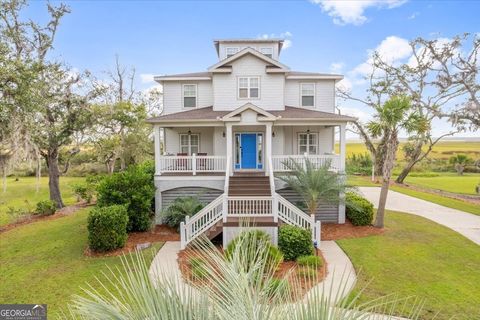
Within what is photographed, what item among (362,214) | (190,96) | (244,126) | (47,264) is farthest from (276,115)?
(47,264)

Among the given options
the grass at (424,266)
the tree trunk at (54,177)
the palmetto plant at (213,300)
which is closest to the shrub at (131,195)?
the tree trunk at (54,177)

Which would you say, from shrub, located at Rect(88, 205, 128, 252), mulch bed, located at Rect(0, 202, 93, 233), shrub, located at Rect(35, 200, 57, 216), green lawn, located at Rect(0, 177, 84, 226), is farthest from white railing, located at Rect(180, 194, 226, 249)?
green lawn, located at Rect(0, 177, 84, 226)

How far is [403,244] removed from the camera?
10.8m

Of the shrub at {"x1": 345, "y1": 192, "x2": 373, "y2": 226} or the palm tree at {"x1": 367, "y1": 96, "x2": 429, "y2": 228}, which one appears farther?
the shrub at {"x1": 345, "y1": 192, "x2": 373, "y2": 226}

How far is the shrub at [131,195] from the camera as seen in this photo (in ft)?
38.5

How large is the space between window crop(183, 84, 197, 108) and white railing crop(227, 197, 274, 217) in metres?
8.15

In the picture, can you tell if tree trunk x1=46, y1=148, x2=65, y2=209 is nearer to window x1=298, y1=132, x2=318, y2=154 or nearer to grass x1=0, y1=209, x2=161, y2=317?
grass x1=0, y1=209, x2=161, y2=317

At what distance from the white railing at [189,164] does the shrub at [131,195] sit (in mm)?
1723

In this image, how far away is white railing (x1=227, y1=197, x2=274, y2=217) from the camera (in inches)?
426

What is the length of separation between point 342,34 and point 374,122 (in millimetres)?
10684

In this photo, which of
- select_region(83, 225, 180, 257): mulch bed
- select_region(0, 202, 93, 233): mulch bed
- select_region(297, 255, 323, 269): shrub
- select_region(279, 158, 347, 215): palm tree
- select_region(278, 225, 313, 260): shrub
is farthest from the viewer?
select_region(0, 202, 93, 233): mulch bed

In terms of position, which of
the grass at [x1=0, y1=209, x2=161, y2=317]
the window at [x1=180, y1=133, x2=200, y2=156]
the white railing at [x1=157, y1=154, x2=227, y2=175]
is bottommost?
the grass at [x1=0, y1=209, x2=161, y2=317]

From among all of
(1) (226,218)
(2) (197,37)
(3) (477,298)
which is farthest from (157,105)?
(3) (477,298)

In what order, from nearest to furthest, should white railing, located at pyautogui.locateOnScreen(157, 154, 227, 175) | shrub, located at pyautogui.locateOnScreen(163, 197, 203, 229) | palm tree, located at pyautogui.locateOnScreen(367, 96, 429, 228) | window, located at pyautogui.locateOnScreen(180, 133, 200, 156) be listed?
palm tree, located at pyautogui.locateOnScreen(367, 96, 429, 228), shrub, located at pyautogui.locateOnScreen(163, 197, 203, 229), white railing, located at pyautogui.locateOnScreen(157, 154, 227, 175), window, located at pyautogui.locateOnScreen(180, 133, 200, 156)
